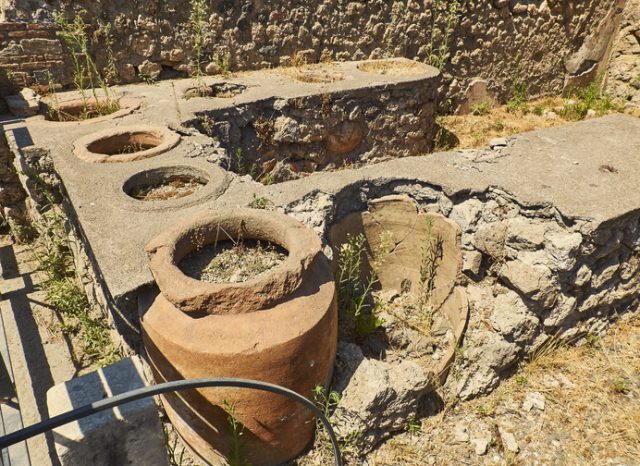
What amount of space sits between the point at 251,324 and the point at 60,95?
14.3 ft

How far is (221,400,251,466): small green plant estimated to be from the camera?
2094mm

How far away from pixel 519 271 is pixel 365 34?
4831mm

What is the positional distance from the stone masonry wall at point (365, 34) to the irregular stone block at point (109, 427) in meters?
4.61

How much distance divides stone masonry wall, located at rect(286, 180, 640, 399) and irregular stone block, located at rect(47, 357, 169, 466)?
5.39ft

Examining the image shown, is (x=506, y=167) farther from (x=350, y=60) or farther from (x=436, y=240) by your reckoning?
(x=350, y=60)

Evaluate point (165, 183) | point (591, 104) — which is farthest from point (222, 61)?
point (591, 104)

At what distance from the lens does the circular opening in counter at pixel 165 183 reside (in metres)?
3.30

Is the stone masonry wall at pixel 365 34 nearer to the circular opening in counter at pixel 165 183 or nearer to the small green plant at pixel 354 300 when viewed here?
the circular opening in counter at pixel 165 183

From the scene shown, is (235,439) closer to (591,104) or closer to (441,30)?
(441,30)

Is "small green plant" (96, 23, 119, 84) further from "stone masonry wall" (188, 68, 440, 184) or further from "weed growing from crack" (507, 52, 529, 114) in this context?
"weed growing from crack" (507, 52, 529, 114)

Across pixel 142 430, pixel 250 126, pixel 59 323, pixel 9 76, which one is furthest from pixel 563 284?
pixel 9 76

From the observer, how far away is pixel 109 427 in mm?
1613

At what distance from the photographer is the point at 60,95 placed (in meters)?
5.05

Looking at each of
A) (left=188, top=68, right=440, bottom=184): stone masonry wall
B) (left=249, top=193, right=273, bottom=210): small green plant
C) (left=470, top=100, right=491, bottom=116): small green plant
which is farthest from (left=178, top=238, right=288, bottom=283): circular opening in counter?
(left=470, top=100, right=491, bottom=116): small green plant
